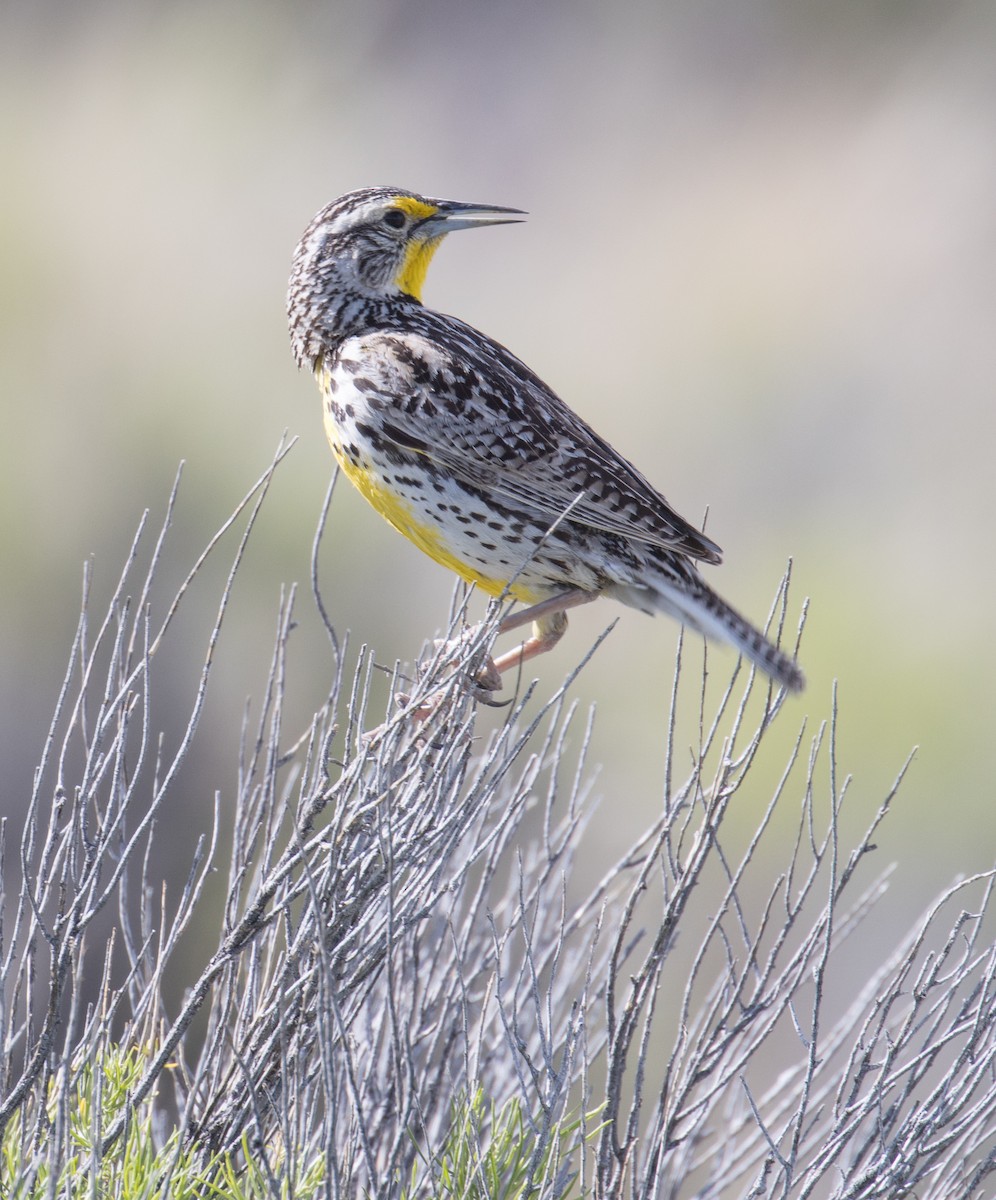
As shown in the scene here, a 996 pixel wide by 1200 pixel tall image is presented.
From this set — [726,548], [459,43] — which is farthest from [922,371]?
[459,43]

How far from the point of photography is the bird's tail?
8.09 ft

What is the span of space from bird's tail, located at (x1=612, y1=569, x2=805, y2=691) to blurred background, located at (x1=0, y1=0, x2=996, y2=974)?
5.20m

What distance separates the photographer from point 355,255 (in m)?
2.84

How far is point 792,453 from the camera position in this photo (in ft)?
33.6

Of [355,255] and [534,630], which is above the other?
[355,255]

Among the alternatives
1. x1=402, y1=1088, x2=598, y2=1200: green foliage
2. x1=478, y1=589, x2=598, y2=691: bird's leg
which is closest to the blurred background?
x1=478, y1=589, x2=598, y2=691: bird's leg

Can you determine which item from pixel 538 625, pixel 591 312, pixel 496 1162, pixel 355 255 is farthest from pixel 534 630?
pixel 591 312

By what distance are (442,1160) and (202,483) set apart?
8.11m

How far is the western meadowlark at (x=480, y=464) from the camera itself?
101 inches

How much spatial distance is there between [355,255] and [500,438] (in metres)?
0.48

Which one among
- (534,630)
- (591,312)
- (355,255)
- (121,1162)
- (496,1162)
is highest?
(591,312)

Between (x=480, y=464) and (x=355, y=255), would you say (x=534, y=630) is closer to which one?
(x=480, y=464)

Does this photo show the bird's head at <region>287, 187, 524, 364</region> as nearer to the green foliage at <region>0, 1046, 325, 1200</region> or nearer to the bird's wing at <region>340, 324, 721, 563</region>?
the bird's wing at <region>340, 324, 721, 563</region>

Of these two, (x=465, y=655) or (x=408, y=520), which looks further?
(x=408, y=520)
